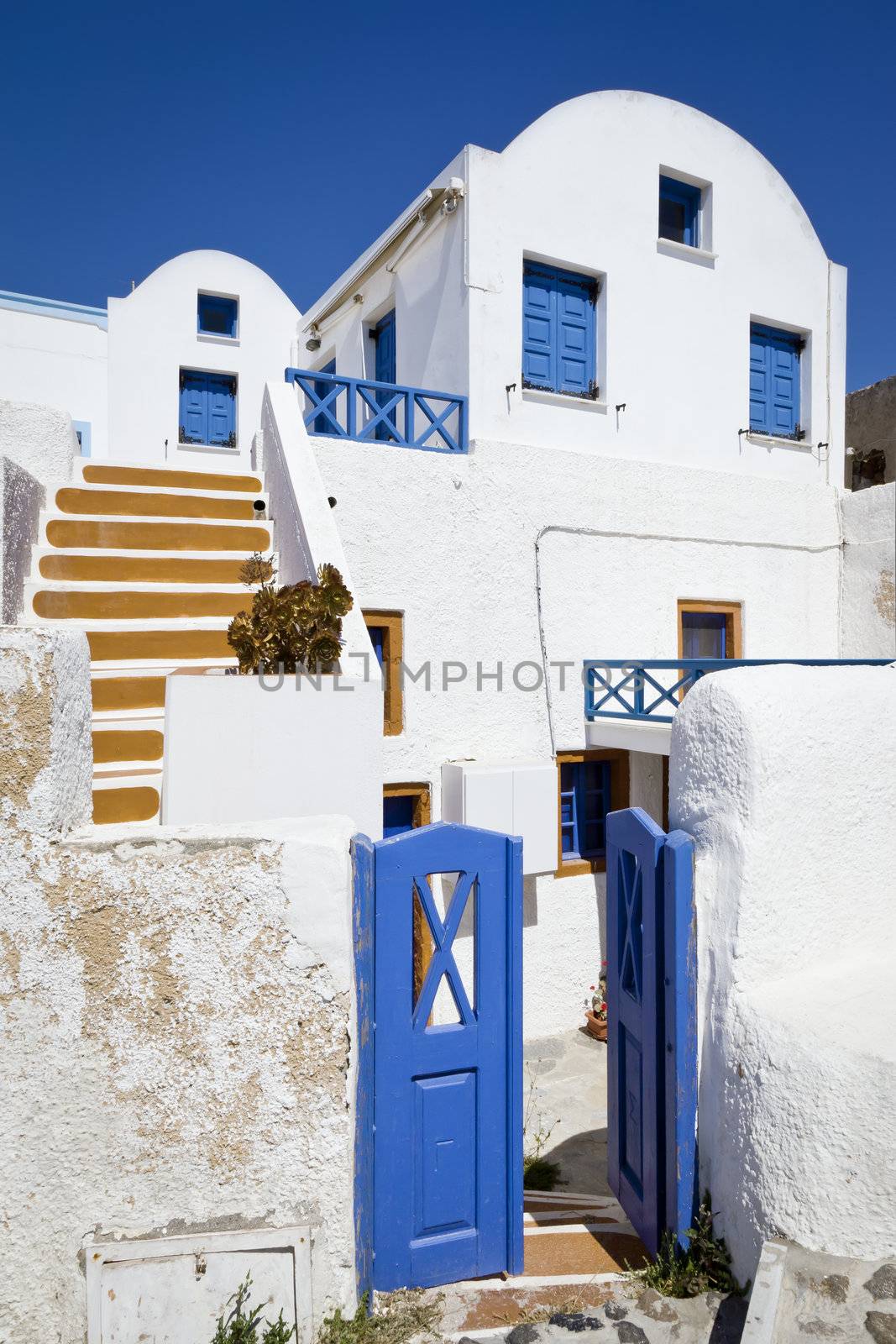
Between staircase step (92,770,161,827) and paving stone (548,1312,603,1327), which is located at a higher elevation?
staircase step (92,770,161,827)

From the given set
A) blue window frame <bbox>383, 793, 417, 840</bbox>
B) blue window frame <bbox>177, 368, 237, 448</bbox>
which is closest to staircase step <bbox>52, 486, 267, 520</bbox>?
blue window frame <bbox>383, 793, 417, 840</bbox>

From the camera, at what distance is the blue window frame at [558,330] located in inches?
360

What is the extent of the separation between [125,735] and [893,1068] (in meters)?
4.45

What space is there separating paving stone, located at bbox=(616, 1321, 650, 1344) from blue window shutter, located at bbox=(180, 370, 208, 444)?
47.6 ft

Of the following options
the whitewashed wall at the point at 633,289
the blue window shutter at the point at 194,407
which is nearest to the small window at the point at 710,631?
the whitewashed wall at the point at 633,289

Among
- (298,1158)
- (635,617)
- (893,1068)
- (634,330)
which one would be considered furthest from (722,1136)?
(634,330)

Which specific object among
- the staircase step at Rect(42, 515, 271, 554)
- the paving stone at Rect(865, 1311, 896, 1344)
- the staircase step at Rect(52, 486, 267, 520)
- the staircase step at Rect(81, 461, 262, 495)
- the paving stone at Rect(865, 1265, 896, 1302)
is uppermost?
the staircase step at Rect(81, 461, 262, 495)

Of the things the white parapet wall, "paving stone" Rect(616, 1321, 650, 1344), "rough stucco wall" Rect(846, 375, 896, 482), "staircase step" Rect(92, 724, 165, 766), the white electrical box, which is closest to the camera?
the white parapet wall

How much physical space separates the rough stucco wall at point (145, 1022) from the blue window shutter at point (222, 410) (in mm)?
13270

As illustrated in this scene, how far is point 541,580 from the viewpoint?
8773mm

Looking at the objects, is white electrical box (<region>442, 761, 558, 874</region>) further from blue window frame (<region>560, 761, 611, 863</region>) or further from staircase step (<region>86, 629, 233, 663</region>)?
staircase step (<region>86, 629, 233, 663</region>)

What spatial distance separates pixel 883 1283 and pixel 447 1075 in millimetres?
1588

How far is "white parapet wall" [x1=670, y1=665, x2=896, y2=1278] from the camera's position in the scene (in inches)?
104

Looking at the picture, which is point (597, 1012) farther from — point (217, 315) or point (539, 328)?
point (217, 315)
